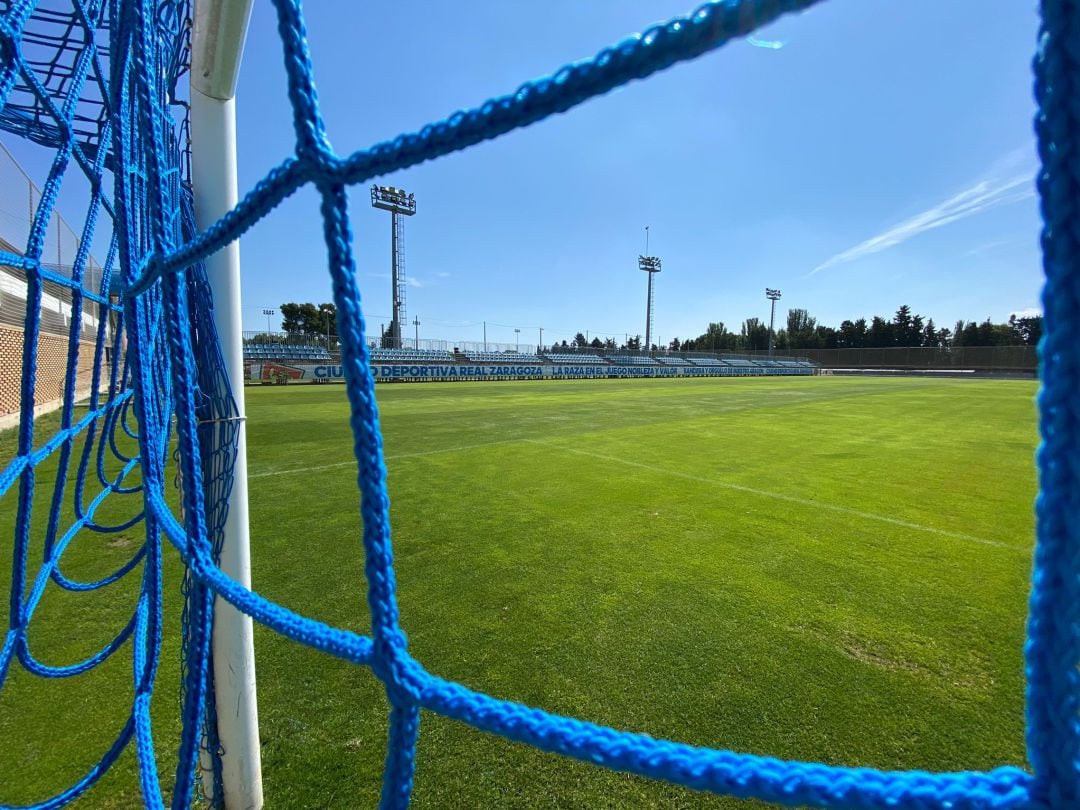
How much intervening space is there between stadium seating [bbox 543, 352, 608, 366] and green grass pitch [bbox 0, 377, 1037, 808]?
102ft

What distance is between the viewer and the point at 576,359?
3797cm

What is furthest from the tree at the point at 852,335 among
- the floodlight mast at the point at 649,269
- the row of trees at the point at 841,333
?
the floodlight mast at the point at 649,269

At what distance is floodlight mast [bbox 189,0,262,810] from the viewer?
130 centimetres

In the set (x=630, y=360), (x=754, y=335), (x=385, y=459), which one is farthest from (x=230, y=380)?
(x=754, y=335)

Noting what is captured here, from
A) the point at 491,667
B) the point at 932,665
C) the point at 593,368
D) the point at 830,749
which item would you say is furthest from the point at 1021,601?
the point at 593,368

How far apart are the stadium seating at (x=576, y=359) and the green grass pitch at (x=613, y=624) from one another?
3109 cm

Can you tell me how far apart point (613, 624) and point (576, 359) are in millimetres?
35804

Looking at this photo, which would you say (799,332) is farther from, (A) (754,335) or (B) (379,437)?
(B) (379,437)

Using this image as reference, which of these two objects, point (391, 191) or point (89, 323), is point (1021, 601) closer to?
point (89, 323)

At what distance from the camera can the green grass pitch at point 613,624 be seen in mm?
1711

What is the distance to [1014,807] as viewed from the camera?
474mm

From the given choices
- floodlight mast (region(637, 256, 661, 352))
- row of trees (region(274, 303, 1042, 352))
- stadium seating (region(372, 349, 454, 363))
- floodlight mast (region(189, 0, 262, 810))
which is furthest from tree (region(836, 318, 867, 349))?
floodlight mast (region(189, 0, 262, 810))

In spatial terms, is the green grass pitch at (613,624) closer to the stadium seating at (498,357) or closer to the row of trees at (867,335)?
the stadium seating at (498,357)

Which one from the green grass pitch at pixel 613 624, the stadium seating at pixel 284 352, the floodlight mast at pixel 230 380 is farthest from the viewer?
the stadium seating at pixel 284 352
